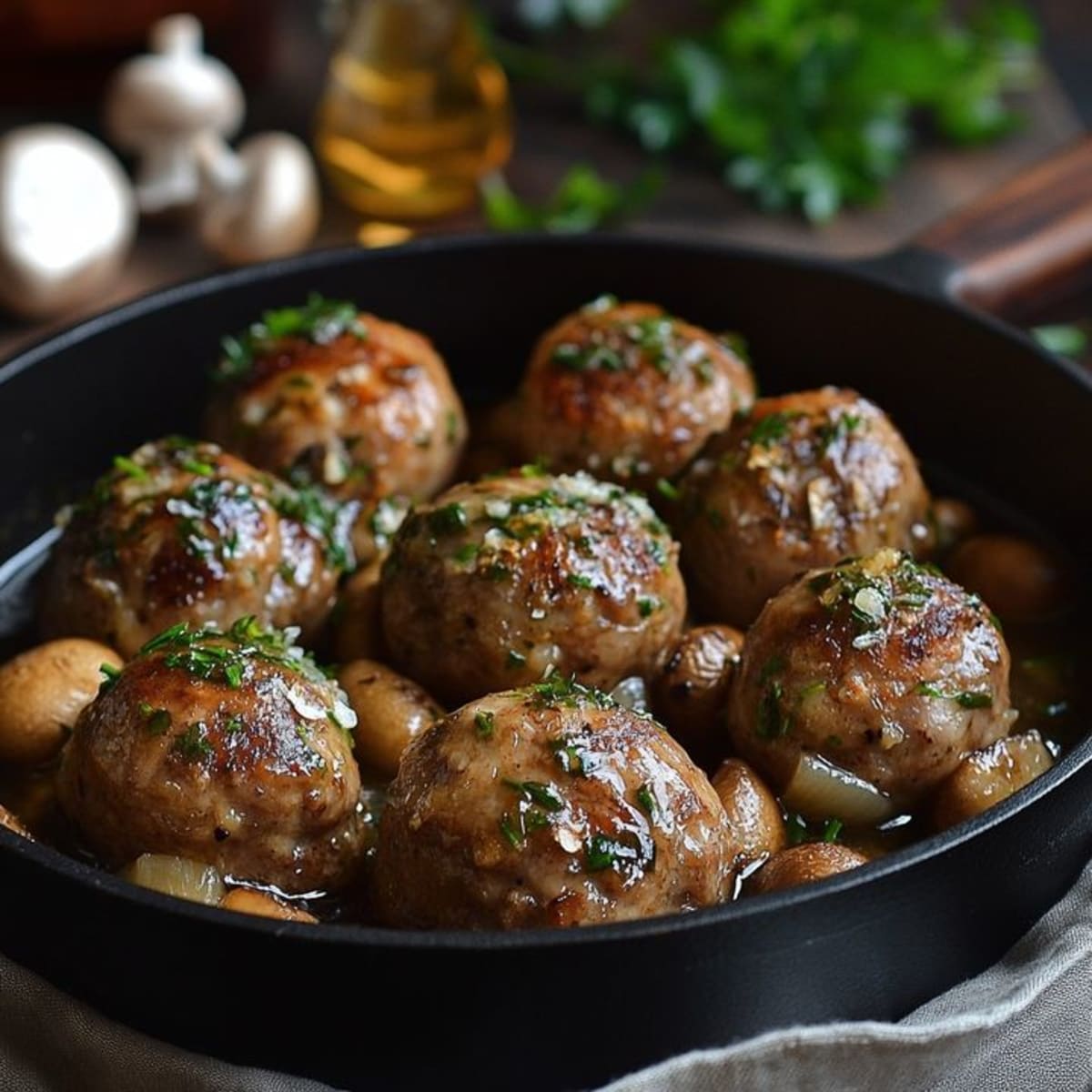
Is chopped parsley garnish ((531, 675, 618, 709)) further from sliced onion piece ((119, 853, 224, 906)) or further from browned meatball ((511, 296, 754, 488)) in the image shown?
browned meatball ((511, 296, 754, 488))

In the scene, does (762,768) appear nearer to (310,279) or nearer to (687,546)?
(687,546)

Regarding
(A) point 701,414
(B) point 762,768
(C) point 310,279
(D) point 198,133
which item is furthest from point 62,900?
(D) point 198,133

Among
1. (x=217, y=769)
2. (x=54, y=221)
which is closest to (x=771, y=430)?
(x=217, y=769)

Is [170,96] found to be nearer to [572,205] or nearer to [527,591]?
[572,205]

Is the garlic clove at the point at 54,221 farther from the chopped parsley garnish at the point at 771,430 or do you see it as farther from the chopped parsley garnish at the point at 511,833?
the chopped parsley garnish at the point at 511,833

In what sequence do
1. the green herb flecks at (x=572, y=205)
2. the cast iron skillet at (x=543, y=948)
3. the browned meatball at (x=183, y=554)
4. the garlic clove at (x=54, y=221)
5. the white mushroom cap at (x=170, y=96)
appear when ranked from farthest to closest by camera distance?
the white mushroom cap at (x=170, y=96), the green herb flecks at (x=572, y=205), the garlic clove at (x=54, y=221), the browned meatball at (x=183, y=554), the cast iron skillet at (x=543, y=948)

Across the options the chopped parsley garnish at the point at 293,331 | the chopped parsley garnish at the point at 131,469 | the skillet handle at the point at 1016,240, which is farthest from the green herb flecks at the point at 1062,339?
the chopped parsley garnish at the point at 131,469
